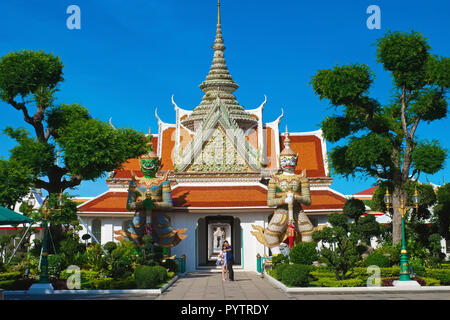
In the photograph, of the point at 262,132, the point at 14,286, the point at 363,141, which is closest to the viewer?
the point at 14,286

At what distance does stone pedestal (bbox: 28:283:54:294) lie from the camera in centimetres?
1591

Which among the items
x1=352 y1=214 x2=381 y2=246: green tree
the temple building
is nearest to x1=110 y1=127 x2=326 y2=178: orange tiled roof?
the temple building

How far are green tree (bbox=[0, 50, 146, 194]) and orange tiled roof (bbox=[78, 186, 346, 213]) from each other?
11.8 feet

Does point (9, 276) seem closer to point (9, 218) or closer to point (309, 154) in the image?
point (9, 218)

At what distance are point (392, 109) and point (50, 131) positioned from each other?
46.1 ft

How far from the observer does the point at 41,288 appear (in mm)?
16000

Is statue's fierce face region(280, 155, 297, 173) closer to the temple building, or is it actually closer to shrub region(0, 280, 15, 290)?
the temple building

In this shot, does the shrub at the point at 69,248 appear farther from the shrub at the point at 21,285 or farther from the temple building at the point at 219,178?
the temple building at the point at 219,178

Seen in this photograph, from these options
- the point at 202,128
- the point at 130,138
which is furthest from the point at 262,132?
the point at 130,138

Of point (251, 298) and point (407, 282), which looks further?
point (407, 282)

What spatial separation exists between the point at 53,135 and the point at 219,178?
802 centimetres

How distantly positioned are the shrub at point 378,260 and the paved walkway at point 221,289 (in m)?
3.56

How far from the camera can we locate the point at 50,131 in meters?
22.4
